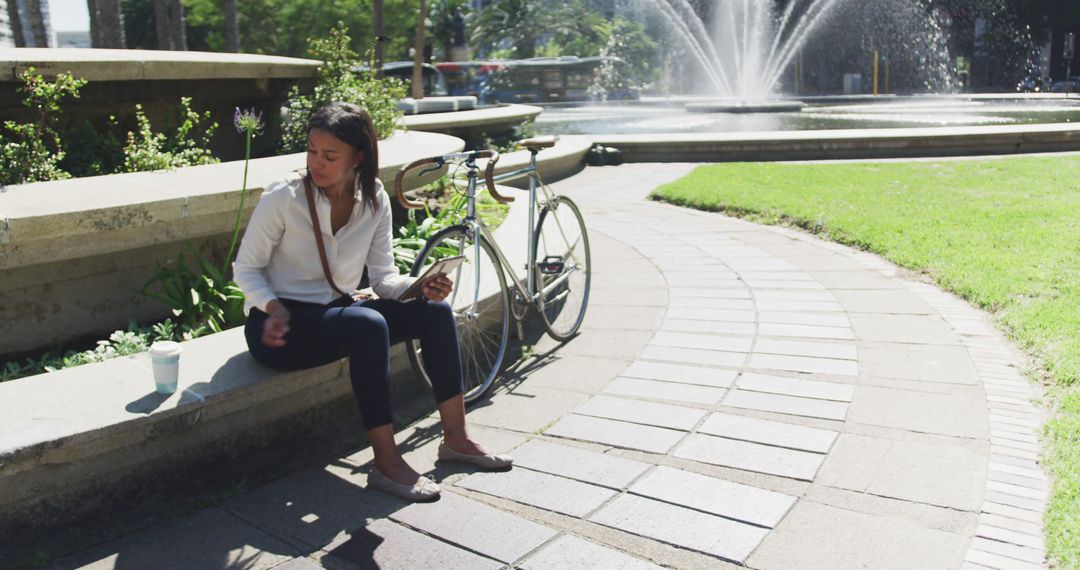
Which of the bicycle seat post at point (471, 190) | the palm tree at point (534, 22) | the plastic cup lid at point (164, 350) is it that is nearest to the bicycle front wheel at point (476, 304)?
the bicycle seat post at point (471, 190)

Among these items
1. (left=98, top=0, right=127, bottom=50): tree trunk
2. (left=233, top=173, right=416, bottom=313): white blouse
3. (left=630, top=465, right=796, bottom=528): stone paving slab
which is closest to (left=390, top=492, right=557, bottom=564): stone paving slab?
(left=630, top=465, right=796, bottom=528): stone paving slab

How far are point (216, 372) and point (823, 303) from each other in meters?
3.95

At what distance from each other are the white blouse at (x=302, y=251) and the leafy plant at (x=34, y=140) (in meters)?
1.83

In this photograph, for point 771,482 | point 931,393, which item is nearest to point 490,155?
point 771,482

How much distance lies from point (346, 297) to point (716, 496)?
167 cm

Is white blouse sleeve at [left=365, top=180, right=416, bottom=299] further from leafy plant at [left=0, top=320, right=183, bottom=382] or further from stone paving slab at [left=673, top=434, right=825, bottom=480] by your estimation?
stone paving slab at [left=673, top=434, right=825, bottom=480]

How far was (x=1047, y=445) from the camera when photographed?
12.2 ft

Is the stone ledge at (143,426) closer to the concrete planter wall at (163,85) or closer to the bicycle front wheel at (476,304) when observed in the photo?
the bicycle front wheel at (476,304)

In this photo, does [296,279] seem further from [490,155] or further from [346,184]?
[490,155]

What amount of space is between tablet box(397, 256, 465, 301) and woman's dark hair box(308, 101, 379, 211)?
0.38m

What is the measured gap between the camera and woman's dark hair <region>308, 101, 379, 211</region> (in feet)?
11.8

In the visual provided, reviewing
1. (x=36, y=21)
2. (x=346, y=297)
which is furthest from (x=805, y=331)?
(x=36, y=21)

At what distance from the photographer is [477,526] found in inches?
128

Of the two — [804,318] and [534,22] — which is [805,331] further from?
[534,22]
